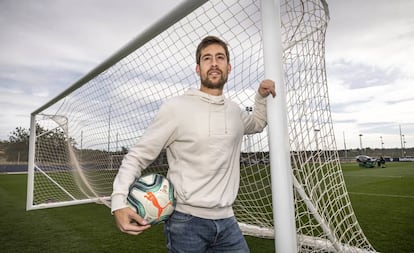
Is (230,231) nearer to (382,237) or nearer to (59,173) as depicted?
(382,237)

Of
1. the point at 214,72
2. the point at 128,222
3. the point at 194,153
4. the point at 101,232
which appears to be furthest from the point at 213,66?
the point at 101,232

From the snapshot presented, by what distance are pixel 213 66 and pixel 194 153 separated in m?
0.48

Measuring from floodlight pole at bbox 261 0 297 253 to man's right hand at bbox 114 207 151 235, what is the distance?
744 millimetres

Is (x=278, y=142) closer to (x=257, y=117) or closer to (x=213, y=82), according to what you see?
(x=257, y=117)

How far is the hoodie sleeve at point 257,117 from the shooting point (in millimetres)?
1649

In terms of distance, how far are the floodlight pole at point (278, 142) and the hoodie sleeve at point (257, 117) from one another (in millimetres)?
94

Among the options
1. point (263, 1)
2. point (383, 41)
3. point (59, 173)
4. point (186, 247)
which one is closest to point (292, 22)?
point (263, 1)

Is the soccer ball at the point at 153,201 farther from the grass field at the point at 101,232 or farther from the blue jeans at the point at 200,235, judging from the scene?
the grass field at the point at 101,232

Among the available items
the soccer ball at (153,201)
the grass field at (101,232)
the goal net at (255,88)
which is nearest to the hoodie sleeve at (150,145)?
the soccer ball at (153,201)

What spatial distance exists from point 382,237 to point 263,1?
Answer: 3.59 m

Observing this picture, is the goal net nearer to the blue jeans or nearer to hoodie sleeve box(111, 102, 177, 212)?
Answer: the blue jeans

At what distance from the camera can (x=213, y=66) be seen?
142 centimetres

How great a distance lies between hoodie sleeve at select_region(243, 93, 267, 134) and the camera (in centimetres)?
165

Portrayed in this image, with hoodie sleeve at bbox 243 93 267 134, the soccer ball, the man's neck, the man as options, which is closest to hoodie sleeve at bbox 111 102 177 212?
the man
